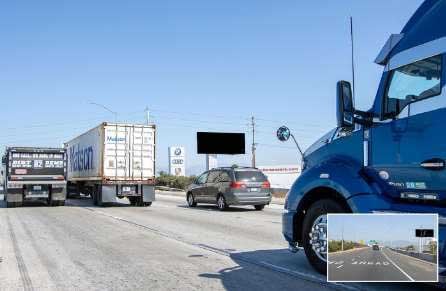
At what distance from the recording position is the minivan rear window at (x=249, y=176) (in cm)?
2153

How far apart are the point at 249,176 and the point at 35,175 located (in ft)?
33.4

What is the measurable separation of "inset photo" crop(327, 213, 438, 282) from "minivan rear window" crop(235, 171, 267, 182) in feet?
53.3

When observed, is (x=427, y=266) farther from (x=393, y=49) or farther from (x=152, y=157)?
(x=152, y=157)

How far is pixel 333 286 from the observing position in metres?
6.71

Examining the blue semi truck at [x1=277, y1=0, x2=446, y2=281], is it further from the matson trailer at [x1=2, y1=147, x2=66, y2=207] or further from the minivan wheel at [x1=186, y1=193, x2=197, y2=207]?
the matson trailer at [x1=2, y1=147, x2=66, y2=207]

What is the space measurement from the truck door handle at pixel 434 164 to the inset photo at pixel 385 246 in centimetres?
71

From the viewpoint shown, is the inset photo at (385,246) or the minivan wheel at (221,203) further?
the minivan wheel at (221,203)

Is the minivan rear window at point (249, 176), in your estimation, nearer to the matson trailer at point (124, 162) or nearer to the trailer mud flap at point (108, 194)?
the matson trailer at point (124, 162)

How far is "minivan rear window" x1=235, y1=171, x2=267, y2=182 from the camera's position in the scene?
21.5 m

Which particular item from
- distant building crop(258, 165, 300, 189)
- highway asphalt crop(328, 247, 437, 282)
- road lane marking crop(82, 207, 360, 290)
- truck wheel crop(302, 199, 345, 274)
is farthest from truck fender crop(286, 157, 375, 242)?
distant building crop(258, 165, 300, 189)

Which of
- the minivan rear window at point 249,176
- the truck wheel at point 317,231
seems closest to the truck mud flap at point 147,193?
the minivan rear window at point 249,176

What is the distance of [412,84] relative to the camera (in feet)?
20.0

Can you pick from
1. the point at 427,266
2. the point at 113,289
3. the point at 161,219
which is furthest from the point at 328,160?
the point at 161,219

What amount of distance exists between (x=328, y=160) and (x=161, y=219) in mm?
11435
